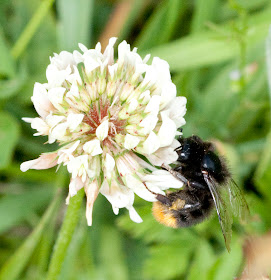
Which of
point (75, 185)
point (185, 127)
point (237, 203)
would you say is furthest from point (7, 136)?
point (237, 203)

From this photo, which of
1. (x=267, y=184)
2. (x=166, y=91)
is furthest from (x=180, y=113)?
(x=267, y=184)

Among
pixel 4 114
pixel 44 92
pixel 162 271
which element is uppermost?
pixel 4 114

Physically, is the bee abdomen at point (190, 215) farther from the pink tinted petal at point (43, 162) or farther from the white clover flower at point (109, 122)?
the pink tinted petal at point (43, 162)

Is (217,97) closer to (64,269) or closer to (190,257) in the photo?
(190,257)

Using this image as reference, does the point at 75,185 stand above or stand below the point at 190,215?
above

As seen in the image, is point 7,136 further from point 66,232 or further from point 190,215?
point 190,215

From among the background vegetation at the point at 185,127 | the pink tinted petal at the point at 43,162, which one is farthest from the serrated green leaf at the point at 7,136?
the pink tinted petal at the point at 43,162

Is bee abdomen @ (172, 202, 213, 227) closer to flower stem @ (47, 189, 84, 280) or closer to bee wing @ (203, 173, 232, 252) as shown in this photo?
bee wing @ (203, 173, 232, 252)
